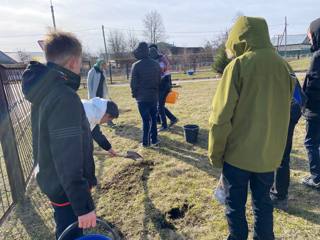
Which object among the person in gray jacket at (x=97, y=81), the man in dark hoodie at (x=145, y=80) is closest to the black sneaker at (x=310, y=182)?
the man in dark hoodie at (x=145, y=80)

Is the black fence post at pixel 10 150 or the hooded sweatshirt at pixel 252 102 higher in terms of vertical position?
the hooded sweatshirt at pixel 252 102

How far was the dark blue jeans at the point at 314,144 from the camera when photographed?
329 centimetres

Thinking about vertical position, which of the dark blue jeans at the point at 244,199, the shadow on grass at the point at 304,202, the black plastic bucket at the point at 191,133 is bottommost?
the shadow on grass at the point at 304,202

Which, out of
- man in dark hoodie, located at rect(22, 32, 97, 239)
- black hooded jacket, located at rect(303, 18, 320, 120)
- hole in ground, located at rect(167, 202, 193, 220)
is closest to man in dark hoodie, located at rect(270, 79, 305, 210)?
black hooded jacket, located at rect(303, 18, 320, 120)

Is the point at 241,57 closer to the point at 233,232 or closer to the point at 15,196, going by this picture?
the point at 233,232

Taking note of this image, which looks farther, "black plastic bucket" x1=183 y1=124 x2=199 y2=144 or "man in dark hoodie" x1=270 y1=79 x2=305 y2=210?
"black plastic bucket" x1=183 y1=124 x2=199 y2=144

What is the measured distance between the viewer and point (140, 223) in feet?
10.1

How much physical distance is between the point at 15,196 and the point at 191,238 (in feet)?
7.70

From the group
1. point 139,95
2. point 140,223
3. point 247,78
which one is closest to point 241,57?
point 247,78

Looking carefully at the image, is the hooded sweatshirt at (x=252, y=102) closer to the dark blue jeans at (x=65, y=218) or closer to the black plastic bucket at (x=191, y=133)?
the dark blue jeans at (x=65, y=218)

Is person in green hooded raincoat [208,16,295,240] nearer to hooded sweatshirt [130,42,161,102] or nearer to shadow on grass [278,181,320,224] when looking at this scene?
shadow on grass [278,181,320,224]

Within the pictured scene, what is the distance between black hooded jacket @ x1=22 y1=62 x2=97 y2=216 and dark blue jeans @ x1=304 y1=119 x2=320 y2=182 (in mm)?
2713

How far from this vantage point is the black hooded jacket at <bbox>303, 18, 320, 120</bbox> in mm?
2959

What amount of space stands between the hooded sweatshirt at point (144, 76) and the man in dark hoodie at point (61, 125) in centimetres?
339
